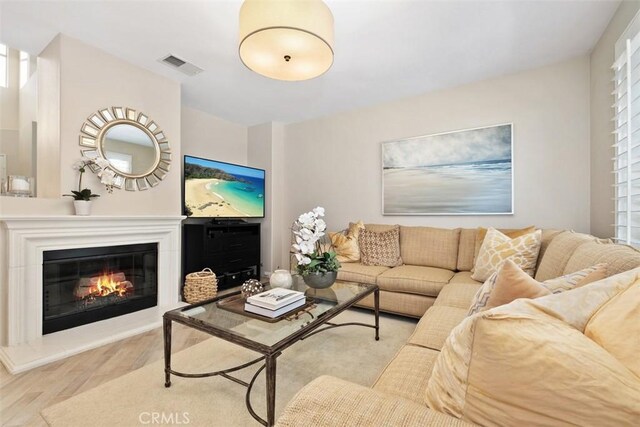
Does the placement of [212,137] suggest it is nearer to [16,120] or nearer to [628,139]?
[16,120]

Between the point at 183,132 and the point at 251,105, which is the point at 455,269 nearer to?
the point at 251,105

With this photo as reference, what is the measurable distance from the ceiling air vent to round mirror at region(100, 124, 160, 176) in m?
0.68

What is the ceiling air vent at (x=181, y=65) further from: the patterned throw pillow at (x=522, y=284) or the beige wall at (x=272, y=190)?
the patterned throw pillow at (x=522, y=284)

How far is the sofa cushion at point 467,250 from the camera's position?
2.83 metres

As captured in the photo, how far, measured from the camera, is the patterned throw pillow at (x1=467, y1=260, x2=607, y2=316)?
3.15 ft

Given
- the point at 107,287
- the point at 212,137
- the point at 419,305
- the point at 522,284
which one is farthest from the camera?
the point at 212,137

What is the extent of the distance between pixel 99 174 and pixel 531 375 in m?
3.06

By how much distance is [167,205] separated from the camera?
3016 mm

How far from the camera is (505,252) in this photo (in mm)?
2297

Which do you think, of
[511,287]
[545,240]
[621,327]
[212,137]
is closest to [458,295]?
[545,240]

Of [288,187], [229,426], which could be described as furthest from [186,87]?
[229,426]

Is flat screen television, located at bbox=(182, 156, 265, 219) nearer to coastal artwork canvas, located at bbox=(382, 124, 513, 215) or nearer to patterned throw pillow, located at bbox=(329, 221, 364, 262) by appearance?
patterned throw pillow, located at bbox=(329, 221, 364, 262)

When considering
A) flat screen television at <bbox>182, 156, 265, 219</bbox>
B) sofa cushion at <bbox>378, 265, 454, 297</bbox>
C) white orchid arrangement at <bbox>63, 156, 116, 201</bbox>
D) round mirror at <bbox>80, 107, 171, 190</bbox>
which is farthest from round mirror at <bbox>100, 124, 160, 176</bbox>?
sofa cushion at <bbox>378, 265, 454, 297</bbox>

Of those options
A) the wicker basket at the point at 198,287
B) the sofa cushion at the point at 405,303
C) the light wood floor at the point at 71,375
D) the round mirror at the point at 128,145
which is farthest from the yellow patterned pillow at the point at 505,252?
the round mirror at the point at 128,145
